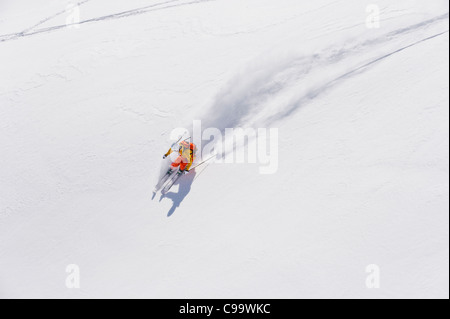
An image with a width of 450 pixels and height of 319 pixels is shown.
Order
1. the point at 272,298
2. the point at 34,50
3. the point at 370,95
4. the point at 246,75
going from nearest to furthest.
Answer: the point at 272,298
the point at 370,95
the point at 246,75
the point at 34,50

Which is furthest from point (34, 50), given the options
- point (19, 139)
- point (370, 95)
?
point (370, 95)

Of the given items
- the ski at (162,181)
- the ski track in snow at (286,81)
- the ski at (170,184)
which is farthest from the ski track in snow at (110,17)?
the ski at (170,184)

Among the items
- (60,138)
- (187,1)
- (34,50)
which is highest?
(187,1)

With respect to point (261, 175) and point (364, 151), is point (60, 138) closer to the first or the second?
point (261, 175)

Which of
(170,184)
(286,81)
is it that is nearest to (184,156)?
(170,184)

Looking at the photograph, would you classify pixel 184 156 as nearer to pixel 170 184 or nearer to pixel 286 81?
pixel 170 184

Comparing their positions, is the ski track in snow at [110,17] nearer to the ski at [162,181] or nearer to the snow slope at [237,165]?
the snow slope at [237,165]
